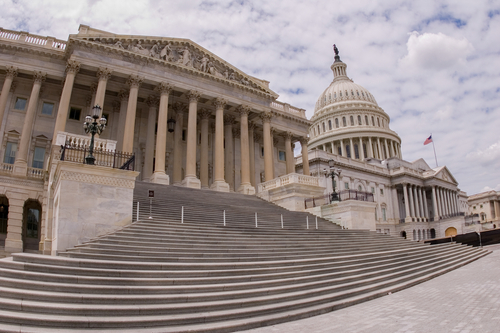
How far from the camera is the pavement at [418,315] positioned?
285 inches

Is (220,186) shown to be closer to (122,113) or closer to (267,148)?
(267,148)

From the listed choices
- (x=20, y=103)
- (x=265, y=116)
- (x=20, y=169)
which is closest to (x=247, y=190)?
(x=265, y=116)

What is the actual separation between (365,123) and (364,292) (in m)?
94.1

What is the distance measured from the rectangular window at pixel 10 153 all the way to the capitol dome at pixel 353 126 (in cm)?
8085

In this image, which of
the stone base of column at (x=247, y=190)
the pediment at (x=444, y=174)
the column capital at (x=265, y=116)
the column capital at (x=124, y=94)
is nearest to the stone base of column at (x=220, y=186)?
the stone base of column at (x=247, y=190)

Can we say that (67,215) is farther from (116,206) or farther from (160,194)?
(160,194)

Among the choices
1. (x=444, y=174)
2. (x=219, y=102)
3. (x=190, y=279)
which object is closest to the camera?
(x=190, y=279)

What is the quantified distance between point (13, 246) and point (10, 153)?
31.0 feet

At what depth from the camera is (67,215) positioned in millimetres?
12703

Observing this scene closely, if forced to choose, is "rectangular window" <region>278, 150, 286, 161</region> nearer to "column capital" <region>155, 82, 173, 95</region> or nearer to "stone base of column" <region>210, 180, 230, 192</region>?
"stone base of column" <region>210, 180, 230, 192</region>

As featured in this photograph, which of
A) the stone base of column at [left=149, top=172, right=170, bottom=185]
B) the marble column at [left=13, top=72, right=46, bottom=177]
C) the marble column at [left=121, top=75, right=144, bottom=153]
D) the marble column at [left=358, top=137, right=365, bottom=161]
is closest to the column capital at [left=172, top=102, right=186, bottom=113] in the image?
the marble column at [left=121, top=75, right=144, bottom=153]

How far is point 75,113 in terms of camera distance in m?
30.7

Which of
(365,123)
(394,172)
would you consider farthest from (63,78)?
(365,123)

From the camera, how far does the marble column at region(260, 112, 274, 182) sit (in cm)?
3422
